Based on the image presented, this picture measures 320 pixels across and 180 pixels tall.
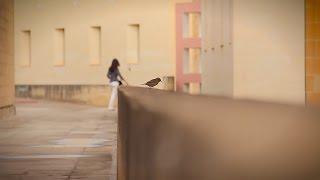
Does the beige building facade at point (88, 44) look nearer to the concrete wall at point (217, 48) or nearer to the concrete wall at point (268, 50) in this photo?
the concrete wall at point (217, 48)

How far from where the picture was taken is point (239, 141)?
78cm

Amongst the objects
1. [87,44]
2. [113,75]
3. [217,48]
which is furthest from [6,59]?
[87,44]

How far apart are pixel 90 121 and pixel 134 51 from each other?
304 inches

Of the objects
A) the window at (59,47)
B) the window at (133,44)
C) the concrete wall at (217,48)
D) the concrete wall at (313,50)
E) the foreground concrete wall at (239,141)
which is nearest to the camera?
the foreground concrete wall at (239,141)

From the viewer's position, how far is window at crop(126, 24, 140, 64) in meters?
19.5

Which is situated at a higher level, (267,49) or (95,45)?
(95,45)

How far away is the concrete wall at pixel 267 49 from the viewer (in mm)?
5656

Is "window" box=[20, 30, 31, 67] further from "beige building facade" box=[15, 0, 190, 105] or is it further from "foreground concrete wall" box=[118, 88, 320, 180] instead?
"foreground concrete wall" box=[118, 88, 320, 180]

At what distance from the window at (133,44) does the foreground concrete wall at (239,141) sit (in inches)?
714

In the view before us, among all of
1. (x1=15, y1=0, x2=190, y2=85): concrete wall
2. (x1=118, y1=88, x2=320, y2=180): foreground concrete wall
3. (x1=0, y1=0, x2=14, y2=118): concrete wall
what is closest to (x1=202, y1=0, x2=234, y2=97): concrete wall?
(x1=0, y1=0, x2=14, y2=118): concrete wall

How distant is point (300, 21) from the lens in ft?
18.2

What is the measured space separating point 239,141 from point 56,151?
6269 millimetres

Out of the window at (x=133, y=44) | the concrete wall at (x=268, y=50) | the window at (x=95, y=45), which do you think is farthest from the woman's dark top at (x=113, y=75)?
the concrete wall at (x=268, y=50)

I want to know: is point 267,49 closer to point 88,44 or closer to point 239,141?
point 239,141
